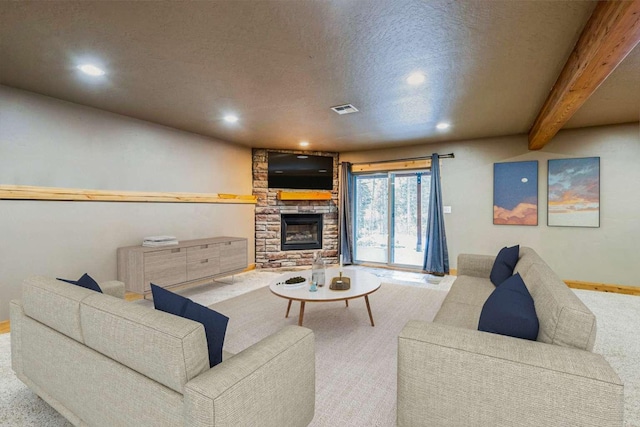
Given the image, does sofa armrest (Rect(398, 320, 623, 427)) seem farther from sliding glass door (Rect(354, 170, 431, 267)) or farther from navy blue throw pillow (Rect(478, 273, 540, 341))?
sliding glass door (Rect(354, 170, 431, 267))

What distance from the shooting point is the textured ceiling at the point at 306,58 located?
1.85 m

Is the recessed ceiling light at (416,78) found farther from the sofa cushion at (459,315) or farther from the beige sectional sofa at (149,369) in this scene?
the beige sectional sofa at (149,369)

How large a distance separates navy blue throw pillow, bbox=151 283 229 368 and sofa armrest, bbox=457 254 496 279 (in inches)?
119

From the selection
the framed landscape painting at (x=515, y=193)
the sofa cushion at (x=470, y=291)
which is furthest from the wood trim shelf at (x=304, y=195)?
the sofa cushion at (x=470, y=291)

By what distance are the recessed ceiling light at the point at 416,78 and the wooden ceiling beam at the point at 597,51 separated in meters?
1.08

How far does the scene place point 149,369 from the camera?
1.16 m

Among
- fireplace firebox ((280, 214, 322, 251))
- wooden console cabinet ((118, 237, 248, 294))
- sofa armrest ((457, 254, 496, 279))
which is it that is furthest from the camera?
fireplace firebox ((280, 214, 322, 251))

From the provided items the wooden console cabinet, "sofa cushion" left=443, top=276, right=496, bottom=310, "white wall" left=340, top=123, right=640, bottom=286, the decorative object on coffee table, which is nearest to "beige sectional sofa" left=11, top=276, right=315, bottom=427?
the decorative object on coffee table

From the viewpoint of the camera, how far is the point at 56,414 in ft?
5.80

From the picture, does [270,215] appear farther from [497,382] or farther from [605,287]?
[605,287]

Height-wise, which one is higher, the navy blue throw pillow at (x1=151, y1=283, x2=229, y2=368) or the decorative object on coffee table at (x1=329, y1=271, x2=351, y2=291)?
the navy blue throw pillow at (x1=151, y1=283, x2=229, y2=368)

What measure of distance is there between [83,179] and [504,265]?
4702 mm

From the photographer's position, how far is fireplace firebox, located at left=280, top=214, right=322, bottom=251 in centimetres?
615

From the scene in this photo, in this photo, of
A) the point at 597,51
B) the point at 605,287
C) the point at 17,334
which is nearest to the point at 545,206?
the point at 605,287
